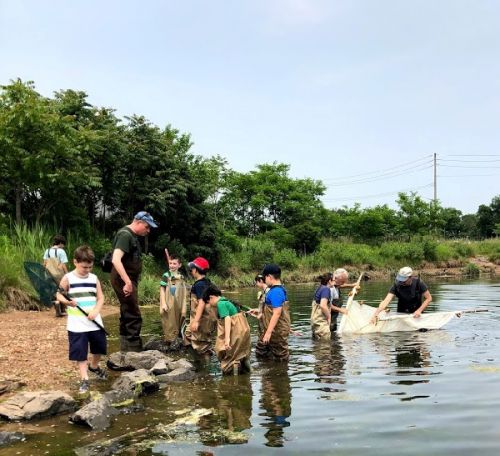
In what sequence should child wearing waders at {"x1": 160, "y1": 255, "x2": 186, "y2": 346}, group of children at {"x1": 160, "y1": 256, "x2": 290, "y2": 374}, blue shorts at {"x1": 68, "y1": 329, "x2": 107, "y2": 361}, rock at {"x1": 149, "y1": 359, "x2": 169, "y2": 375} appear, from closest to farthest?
blue shorts at {"x1": 68, "y1": 329, "x2": 107, "y2": 361} < rock at {"x1": 149, "y1": 359, "x2": 169, "y2": 375} < group of children at {"x1": 160, "y1": 256, "x2": 290, "y2": 374} < child wearing waders at {"x1": 160, "y1": 255, "x2": 186, "y2": 346}

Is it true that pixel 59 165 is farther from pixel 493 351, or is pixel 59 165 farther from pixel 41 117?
pixel 493 351

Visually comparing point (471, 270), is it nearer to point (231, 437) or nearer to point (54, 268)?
point (54, 268)

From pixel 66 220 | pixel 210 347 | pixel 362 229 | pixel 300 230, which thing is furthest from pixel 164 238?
pixel 362 229

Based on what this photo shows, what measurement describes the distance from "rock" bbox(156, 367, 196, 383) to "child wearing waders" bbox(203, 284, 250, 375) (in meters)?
0.48

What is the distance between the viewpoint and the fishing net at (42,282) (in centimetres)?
1388

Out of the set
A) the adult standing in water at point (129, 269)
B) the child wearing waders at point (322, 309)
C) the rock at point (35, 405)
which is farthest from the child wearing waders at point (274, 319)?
the rock at point (35, 405)

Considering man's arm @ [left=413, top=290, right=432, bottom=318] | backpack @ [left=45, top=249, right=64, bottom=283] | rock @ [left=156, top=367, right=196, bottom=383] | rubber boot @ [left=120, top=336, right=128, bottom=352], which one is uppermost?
backpack @ [left=45, top=249, right=64, bottom=283]

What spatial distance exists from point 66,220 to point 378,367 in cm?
1783

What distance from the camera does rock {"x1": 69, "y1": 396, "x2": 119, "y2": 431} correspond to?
5.22 m

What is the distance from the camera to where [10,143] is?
18297 millimetres

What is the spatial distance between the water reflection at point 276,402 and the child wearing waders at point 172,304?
2.34m

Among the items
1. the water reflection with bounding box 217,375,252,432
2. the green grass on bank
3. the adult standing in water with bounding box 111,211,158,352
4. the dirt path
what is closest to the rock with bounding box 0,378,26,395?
the dirt path

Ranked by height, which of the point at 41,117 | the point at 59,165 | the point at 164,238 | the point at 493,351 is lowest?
the point at 493,351

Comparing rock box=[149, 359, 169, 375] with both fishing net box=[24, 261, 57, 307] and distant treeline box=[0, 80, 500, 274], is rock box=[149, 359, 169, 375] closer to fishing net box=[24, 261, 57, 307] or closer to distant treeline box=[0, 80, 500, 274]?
fishing net box=[24, 261, 57, 307]
